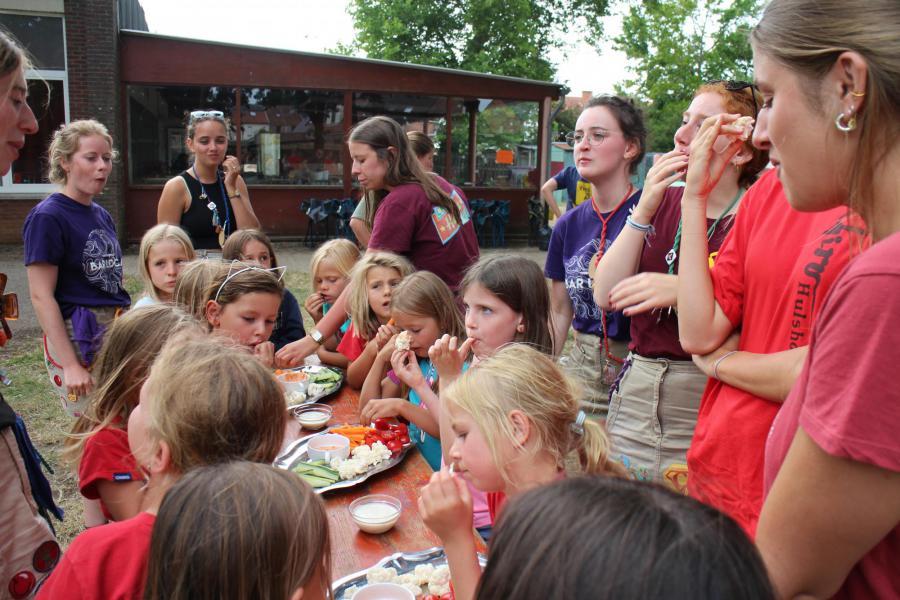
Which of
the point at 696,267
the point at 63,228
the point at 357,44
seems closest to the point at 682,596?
the point at 696,267

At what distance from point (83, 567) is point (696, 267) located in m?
1.59

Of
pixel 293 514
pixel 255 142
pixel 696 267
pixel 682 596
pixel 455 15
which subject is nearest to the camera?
pixel 682 596

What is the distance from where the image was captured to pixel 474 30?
26.5m

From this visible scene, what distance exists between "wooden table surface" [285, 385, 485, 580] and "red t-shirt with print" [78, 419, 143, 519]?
0.60 meters

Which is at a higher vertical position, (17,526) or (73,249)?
(73,249)

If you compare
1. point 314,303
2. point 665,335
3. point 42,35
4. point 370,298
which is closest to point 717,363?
point 665,335

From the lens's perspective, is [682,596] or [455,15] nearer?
[682,596]

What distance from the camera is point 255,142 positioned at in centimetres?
1360

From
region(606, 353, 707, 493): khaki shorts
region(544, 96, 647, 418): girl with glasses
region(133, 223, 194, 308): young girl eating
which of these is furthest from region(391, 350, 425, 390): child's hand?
region(133, 223, 194, 308): young girl eating

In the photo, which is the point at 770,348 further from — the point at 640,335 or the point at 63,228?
the point at 63,228

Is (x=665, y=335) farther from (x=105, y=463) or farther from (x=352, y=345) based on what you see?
(x=352, y=345)

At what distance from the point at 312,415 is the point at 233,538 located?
1727 mm

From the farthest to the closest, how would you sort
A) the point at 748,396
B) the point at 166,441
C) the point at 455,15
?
the point at 455,15 < the point at 748,396 < the point at 166,441

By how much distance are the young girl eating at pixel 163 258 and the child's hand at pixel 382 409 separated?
1566 mm
